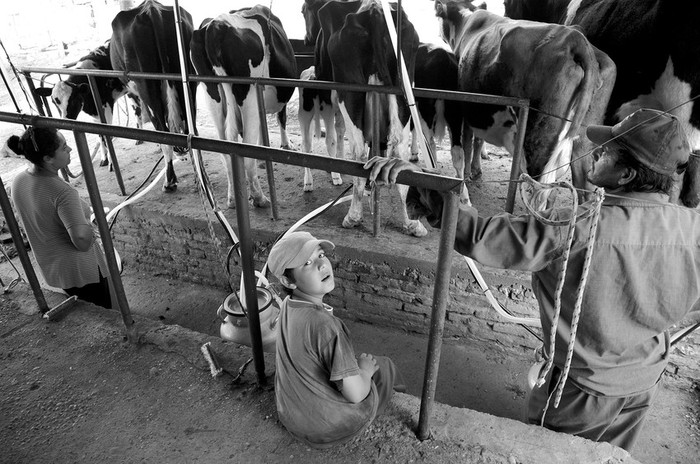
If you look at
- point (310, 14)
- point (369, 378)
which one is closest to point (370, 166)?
point (369, 378)

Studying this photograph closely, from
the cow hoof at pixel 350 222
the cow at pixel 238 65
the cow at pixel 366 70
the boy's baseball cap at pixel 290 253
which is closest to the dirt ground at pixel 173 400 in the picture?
the cow hoof at pixel 350 222

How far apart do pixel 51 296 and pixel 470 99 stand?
2.90 meters

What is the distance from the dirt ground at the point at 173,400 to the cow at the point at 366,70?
0.82 metres

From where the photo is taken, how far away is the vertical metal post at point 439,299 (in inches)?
57.2

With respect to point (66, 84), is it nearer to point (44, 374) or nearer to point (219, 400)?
point (44, 374)

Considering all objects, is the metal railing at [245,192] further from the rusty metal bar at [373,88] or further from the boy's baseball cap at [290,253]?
the rusty metal bar at [373,88]

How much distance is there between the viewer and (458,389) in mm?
3398

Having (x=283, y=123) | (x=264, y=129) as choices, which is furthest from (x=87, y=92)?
(x=264, y=129)

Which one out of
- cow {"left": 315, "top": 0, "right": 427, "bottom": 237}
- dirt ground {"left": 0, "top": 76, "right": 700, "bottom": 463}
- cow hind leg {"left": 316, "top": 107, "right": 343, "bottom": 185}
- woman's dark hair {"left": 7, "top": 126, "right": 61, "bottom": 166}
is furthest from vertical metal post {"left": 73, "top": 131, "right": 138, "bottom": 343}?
cow hind leg {"left": 316, "top": 107, "right": 343, "bottom": 185}

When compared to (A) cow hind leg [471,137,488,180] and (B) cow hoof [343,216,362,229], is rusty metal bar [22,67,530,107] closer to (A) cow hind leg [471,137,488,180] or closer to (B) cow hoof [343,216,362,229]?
(B) cow hoof [343,216,362,229]

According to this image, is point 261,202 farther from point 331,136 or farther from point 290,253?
point 290,253

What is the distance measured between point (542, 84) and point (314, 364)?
2.80 metres

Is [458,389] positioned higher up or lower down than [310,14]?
lower down

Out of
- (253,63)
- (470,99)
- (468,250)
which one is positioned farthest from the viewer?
(253,63)
